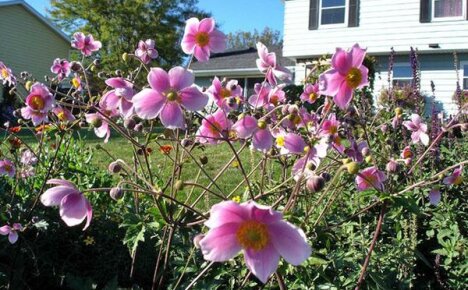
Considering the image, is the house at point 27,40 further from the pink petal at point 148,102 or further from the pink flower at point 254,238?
the pink flower at point 254,238

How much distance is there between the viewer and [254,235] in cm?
109

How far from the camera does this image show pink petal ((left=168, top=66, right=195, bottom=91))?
4.31 feet

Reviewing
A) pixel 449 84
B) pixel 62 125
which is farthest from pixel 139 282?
pixel 449 84

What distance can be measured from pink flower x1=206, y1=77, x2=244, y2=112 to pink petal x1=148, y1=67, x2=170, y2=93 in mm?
457

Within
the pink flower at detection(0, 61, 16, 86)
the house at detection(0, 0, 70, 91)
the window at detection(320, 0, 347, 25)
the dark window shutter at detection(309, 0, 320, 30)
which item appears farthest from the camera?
the house at detection(0, 0, 70, 91)

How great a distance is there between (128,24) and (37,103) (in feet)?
94.4

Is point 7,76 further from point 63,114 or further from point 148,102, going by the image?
point 148,102

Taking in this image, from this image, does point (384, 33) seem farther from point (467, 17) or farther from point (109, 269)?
point (109, 269)

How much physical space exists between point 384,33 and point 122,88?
53.8 feet

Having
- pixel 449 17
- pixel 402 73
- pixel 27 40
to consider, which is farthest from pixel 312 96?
pixel 27 40

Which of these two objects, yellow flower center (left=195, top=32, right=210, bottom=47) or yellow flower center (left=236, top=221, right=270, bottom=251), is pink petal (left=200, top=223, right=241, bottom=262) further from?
yellow flower center (left=195, top=32, right=210, bottom=47)

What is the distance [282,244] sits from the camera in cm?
108

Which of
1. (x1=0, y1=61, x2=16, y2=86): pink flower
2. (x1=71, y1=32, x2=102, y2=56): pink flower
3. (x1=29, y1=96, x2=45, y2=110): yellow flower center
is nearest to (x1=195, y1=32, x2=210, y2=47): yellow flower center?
(x1=29, y1=96, x2=45, y2=110): yellow flower center

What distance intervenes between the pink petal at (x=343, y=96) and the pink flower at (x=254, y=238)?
1.86 ft
